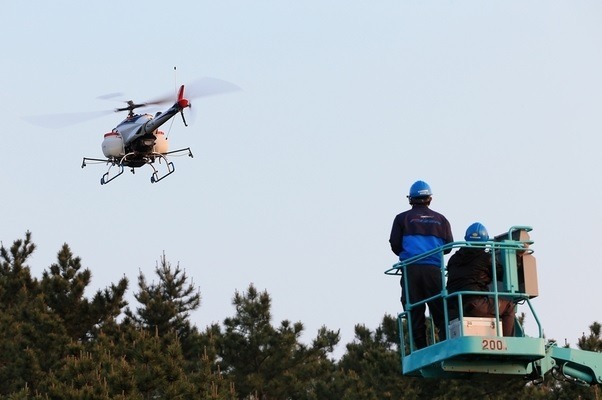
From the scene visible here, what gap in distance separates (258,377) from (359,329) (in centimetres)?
430

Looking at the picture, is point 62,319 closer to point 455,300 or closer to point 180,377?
point 180,377

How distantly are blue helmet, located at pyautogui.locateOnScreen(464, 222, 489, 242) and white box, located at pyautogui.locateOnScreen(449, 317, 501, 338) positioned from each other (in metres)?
1.00

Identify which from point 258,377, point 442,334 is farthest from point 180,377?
point 442,334

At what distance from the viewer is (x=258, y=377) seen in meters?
54.8

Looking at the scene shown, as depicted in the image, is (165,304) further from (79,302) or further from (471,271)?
(471,271)

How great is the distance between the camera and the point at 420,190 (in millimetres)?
20125

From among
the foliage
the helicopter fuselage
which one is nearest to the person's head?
the foliage

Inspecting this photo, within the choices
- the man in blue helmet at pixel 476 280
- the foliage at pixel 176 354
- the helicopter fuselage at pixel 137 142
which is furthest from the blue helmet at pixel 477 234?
the helicopter fuselage at pixel 137 142

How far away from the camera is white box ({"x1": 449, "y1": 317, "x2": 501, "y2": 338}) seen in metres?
19.0

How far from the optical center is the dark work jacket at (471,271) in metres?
19.3

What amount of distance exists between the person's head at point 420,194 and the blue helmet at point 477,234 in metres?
0.83

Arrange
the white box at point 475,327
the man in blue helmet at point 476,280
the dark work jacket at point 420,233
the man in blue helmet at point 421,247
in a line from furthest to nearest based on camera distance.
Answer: the dark work jacket at point 420,233
the man in blue helmet at point 421,247
the man in blue helmet at point 476,280
the white box at point 475,327

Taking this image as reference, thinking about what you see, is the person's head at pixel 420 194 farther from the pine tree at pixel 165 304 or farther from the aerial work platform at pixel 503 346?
the pine tree at pixel 165 304

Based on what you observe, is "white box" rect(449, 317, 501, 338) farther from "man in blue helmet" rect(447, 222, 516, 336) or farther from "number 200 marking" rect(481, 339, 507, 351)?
"number 200 marking" rect(481, 339, 507, 351)
